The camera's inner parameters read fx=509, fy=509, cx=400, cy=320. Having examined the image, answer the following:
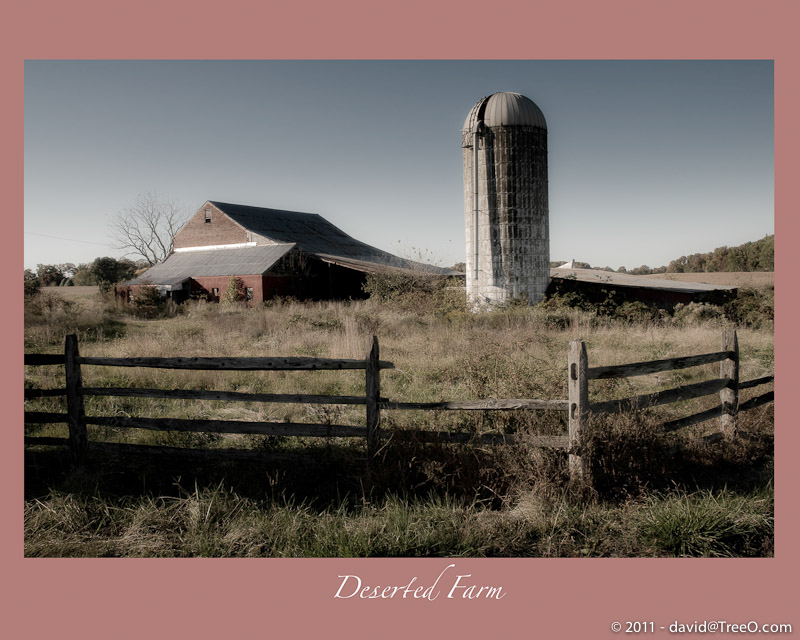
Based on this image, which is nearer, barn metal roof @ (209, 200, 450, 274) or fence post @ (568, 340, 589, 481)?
fence post @ (568, 340, 589, 481)

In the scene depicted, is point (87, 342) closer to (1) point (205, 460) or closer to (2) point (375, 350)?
(1) point (205, 460)

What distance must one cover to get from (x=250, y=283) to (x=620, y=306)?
19194mm

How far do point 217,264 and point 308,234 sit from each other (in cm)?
854

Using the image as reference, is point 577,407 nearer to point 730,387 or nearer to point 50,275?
point 730,387

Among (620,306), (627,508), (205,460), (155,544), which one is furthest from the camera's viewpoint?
(620,306)

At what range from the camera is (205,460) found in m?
5.73

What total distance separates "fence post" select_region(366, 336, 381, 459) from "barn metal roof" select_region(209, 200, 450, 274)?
2620 cm

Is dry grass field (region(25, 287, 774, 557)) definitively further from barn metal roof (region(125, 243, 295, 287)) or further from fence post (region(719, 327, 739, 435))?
barn metal roof (region(125, 243, 295, 287))

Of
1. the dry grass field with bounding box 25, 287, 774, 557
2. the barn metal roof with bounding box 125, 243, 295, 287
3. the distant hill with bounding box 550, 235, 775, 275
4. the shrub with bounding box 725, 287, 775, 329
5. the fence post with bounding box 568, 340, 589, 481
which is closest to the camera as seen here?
the dry grass field with bounding box 25, 287, 774, 557

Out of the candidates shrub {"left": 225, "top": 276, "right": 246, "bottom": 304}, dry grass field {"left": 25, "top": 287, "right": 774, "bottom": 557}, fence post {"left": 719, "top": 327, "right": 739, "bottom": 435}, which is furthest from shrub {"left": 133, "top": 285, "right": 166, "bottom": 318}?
fence post {"left": 719, "top": 327, "right": 739, "bottom": 435}

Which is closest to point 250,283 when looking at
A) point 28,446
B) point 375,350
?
point 28,446

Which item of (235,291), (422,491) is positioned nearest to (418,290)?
(235,291)

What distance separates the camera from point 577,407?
4.92 metres

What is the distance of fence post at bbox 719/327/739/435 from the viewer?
21.2 feet
